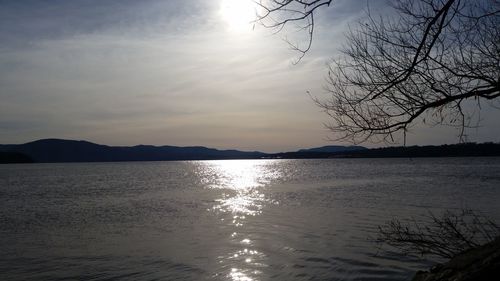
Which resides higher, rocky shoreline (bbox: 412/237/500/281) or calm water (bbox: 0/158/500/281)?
rocky shoreline (bbox: 412/237/500/281)

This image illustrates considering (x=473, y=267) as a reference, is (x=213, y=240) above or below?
below

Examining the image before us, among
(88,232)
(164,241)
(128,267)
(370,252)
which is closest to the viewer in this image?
(128,267)

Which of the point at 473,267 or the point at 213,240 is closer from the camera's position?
the point at 473,267

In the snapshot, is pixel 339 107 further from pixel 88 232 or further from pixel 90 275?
pixel 88 232

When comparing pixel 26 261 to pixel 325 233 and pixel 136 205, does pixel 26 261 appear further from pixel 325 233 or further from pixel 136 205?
pixel 136 205

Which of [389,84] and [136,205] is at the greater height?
[389,84]

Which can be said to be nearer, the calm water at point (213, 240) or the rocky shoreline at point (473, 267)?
the rocky shoreline at point (473, 267)

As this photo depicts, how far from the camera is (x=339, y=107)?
557 cm

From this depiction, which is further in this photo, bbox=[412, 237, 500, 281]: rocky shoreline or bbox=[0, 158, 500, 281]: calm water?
bbox=[0, 158, 500, 281]: calm water

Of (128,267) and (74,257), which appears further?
(74,257)

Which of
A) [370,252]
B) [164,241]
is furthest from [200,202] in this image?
[370,252]

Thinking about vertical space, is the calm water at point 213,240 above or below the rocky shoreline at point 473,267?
below

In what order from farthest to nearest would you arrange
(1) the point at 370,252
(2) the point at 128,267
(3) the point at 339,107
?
1. (1) the point at 370,252
2. (2) the point at 128,267
3. (3) the point at 339,107

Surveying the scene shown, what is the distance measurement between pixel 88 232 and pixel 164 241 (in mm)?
4672
